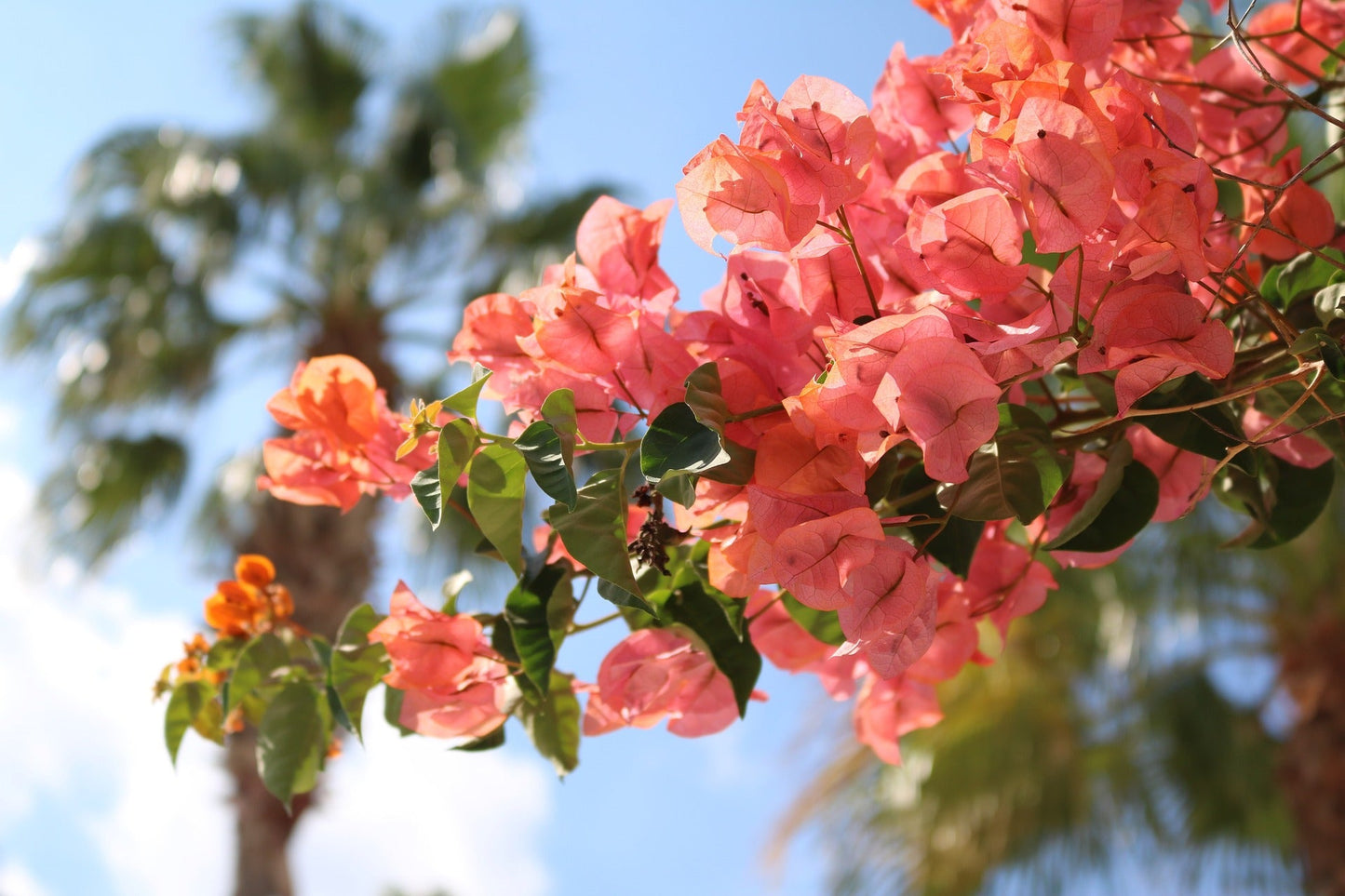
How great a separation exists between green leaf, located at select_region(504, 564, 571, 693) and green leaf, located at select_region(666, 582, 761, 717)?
4cm

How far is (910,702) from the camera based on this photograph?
1.49 feet

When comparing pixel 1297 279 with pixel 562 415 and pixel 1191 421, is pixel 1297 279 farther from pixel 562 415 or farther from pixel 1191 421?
pixel 562 415

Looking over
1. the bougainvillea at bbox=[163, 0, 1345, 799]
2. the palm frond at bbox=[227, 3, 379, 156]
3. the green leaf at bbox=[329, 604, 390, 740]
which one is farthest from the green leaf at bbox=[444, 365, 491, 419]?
the palm frond at bbox=[227, 3, 379, 156]

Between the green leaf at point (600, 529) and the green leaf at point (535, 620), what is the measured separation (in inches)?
1.5

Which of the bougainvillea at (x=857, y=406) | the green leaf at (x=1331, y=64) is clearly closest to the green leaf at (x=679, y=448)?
the bougainvillea at (x=857, y=406)

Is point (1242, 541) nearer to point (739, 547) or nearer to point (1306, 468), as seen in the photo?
point (1306, 468)

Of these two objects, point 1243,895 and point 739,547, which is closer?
point 739,547

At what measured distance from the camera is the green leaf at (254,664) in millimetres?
432

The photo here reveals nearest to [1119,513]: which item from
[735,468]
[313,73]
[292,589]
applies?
[735,468]

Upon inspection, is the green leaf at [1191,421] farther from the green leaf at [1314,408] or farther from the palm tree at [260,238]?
the palm tree at [260,238]

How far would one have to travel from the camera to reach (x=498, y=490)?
0.33m

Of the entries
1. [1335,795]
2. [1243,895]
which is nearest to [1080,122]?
[1335,795]

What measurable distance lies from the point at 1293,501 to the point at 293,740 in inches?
14.6

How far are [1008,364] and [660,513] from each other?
0.38 ft
